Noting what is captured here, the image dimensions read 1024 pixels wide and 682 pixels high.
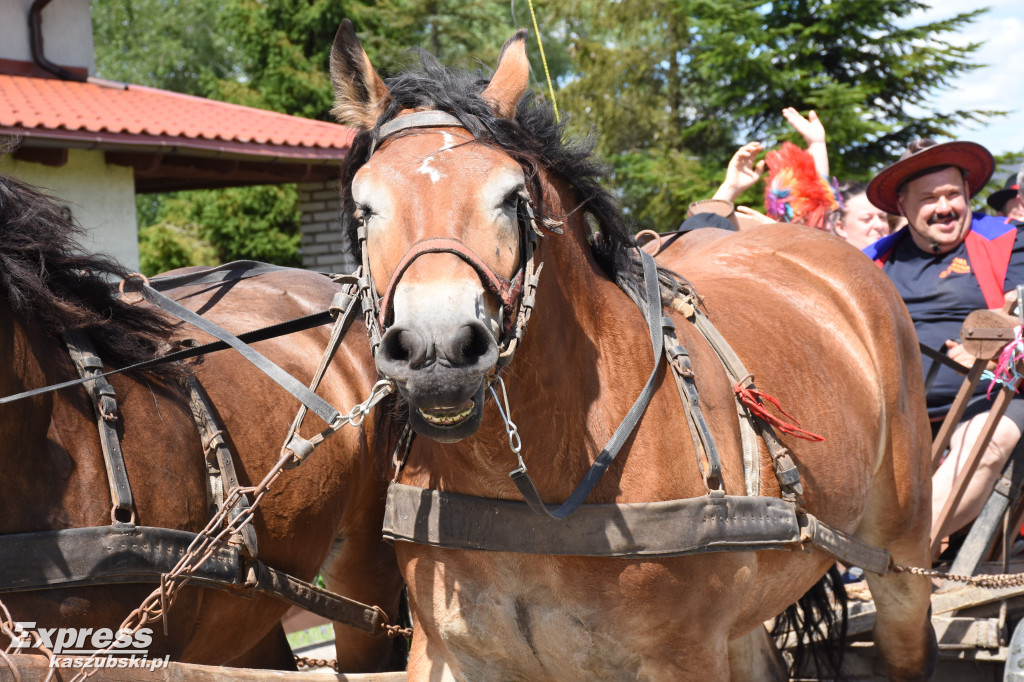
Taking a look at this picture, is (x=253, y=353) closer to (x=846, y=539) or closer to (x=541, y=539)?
(x=541, y=539)

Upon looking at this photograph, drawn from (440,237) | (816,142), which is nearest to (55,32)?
(816,142)

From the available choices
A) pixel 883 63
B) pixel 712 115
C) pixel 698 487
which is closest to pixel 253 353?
pixel 698 487

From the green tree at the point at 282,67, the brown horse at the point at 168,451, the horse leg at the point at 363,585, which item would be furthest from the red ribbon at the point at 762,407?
the green tree at the point at 282,67

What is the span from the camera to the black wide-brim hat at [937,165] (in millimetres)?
3760

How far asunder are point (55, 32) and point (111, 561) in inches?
317

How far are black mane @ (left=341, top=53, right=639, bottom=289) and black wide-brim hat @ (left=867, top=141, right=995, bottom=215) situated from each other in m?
2.03

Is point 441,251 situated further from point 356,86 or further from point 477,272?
point 356,86

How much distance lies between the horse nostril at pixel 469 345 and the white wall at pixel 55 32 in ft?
27.1

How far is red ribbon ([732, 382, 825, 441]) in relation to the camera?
2262 mm

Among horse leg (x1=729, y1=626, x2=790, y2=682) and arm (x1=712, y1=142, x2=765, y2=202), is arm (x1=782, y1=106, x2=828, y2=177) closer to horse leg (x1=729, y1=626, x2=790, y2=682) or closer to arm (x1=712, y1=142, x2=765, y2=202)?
arm (x1=712, y1=142, x2=765, y2=202)

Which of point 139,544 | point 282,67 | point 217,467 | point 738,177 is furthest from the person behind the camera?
point 282,67

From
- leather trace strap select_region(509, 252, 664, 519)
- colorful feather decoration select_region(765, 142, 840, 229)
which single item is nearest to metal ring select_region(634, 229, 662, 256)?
leather trace strap select_region(509, 252, 664, 519)

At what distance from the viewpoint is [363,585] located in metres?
3.08

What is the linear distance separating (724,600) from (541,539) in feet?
1.51
